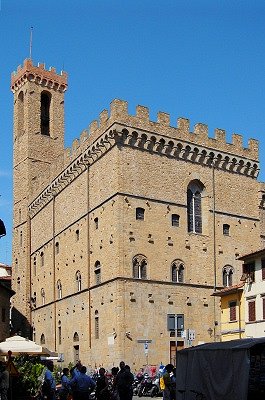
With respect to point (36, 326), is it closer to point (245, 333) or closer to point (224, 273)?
point (224, 273)

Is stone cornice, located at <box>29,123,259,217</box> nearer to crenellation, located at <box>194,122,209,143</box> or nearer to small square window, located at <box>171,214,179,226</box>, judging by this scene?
crenellation, located at <box>194,122,209,143</box>

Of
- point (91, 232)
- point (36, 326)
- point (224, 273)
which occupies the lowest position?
point (36, 326)

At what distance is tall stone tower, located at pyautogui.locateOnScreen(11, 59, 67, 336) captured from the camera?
54906mm

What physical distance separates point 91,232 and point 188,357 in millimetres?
25130

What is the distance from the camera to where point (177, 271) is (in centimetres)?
4012

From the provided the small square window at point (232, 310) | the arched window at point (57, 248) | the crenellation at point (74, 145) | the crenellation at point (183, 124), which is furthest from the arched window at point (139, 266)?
the arched window at point (57, 248)

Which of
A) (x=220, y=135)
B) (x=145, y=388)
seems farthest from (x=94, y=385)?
(x=220, y=135)

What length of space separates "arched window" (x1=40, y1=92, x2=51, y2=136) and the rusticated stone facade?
8.62 metres

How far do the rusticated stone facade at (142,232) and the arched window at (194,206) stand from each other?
0.07 m

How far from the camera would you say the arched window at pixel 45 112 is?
57.0m

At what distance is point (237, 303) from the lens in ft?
123

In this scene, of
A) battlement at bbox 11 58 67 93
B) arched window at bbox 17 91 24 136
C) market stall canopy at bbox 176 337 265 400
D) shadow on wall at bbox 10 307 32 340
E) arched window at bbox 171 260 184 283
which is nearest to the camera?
market stall canopy at bbox 176 337 265 400

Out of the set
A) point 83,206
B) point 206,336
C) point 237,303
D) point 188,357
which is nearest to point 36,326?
point 83,206

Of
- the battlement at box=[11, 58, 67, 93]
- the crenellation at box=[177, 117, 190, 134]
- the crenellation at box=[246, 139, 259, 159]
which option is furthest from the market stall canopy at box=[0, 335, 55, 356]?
the battlement at box=[11, 58, 67, 93]
